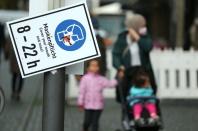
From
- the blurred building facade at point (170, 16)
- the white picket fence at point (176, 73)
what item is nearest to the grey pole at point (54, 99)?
the white picket fence at point (176, 73)

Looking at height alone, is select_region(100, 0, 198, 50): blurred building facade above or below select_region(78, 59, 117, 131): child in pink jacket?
below

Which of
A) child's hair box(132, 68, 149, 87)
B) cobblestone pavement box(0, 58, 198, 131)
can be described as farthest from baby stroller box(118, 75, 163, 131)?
cobblestone pavement box(0, 58, 198, 131)

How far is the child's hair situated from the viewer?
9914 millimetres

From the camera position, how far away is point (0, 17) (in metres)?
37.6

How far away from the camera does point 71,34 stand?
6.55 metres

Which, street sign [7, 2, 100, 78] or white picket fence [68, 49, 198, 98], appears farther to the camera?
white picket fence [68, 49, 198, 98]

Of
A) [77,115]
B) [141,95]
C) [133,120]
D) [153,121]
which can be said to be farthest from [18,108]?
[153,121]

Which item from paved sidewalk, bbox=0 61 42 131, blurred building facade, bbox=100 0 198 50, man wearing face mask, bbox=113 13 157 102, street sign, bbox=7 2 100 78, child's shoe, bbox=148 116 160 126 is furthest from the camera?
blurred building facade, bbox=100 0 198 50

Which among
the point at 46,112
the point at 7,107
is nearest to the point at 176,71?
the point at 7,107

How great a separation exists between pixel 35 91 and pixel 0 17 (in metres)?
20.5

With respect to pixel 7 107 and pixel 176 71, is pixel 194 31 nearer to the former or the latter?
pixel 176 71

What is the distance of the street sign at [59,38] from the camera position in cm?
652

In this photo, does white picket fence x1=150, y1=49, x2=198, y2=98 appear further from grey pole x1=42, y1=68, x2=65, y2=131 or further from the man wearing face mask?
grey pole x1=42, y1=68, x2=65, y2=131

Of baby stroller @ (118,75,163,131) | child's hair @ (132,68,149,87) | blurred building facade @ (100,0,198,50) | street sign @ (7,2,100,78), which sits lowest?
blurred building facade @ (100,0,198,50)
